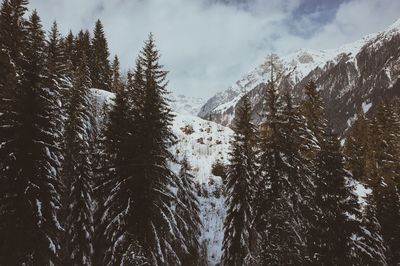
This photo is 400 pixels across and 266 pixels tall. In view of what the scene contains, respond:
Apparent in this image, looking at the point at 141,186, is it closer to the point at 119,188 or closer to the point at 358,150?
the point at 119,188

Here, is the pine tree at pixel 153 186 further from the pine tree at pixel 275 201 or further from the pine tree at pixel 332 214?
the pine tree at pixel 332 214

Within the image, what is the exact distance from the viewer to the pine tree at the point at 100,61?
6107 centimetres

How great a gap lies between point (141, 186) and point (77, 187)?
628cm

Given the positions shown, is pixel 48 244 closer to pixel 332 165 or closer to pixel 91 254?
pixel 91 254

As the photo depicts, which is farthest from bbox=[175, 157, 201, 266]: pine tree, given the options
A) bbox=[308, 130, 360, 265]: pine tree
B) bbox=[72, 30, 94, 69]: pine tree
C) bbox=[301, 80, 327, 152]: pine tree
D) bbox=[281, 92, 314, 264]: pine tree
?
bbox=[72, 30, 94, 69]: pine tree

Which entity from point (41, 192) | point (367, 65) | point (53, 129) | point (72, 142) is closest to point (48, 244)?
point (41, 192)

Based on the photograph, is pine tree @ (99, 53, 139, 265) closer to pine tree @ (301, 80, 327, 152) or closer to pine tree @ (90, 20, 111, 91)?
pine tree @ (301, 80, 327, 152)

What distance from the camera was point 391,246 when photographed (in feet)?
93.8

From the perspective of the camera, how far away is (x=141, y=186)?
17.0m

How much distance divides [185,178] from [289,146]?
9727 mm

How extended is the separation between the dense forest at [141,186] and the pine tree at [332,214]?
0.06 m

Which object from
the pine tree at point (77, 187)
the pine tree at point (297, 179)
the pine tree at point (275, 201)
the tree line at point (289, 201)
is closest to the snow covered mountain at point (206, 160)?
the pine tree at point (77, 187)

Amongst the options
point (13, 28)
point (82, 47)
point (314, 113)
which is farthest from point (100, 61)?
point (314, 113)

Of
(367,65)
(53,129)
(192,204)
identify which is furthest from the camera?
(367,65)
